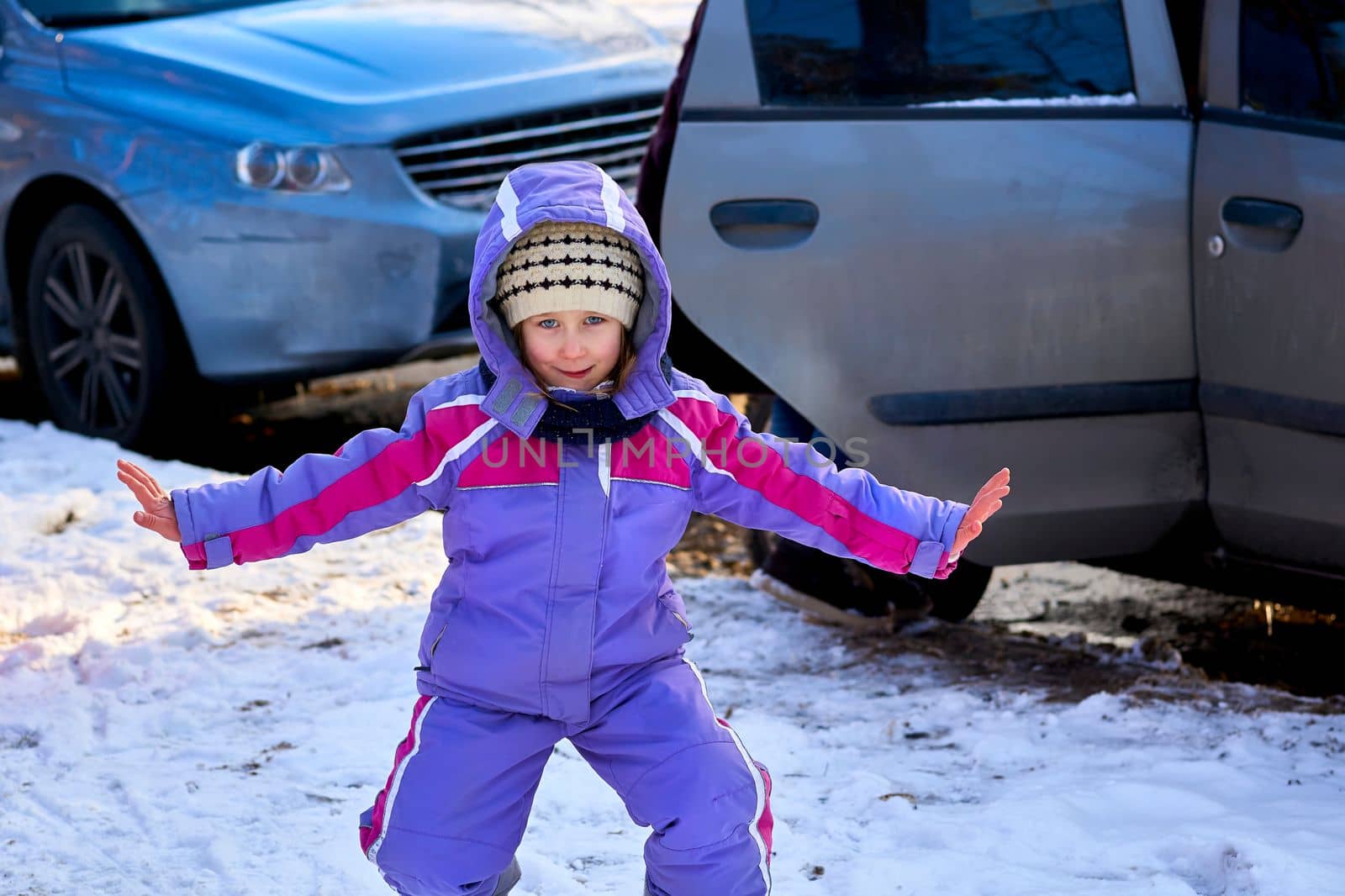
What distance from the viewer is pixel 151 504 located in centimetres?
243

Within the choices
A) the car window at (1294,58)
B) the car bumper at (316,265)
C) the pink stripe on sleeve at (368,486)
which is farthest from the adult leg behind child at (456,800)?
the car bumper at (316,265)

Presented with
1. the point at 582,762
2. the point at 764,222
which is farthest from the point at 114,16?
the point at 582,762

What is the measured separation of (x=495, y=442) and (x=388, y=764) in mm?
1210

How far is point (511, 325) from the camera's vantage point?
256cm

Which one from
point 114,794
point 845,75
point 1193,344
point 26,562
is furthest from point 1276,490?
point 26,562

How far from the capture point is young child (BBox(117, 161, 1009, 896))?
8.04 feet

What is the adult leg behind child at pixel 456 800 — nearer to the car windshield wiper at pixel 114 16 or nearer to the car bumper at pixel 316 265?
the car bumper at pixel 316 265

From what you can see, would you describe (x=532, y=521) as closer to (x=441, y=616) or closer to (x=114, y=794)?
(x=441, y=616)

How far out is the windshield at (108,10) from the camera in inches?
238

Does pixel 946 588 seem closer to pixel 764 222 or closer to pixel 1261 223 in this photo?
pixel 764 222

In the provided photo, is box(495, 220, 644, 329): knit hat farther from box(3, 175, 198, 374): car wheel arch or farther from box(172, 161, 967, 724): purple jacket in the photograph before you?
box(3, 175, 198, 374): car wheel arch

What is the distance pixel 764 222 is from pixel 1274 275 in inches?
41.7

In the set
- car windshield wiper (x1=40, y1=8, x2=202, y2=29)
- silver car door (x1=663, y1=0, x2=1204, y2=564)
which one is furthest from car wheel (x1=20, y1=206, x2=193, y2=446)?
silver car door (x1=663, y1=0, x2=1204, y2=564)

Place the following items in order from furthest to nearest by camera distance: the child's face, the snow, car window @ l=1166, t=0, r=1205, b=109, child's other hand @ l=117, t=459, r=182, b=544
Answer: car window @ l=1166, t=0, r=1205, b=109 < the snow < the child's face < child's other hand @ l=117, t=459, r=182, b=544
